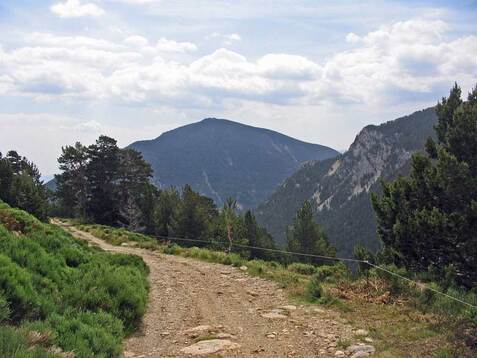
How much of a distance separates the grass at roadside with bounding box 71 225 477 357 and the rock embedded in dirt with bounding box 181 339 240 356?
2.27 meters

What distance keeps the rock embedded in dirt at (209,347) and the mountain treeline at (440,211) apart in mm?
10136

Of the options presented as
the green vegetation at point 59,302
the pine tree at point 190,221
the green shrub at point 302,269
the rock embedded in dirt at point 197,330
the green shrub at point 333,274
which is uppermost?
the green vegetation at point 59,302

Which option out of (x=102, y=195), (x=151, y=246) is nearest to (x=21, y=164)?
(x=102, y=195)

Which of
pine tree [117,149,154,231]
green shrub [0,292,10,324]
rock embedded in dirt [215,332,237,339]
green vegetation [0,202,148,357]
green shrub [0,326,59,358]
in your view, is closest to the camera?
green shrub [0,326,59,358]

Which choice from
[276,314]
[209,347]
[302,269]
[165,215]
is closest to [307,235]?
[165,215]

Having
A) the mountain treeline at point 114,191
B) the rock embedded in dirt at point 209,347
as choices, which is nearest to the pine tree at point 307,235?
the mountain treeline at point 114,191

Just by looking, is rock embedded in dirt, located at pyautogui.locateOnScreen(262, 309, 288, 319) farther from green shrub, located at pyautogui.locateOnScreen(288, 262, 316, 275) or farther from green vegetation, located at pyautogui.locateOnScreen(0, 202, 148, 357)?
green shrub, located at pyautogui.locateOnScreen(288, 262, 316, 275)

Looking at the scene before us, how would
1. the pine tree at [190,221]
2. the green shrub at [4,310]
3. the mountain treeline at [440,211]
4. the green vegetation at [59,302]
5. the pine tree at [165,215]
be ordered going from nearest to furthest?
the green vegetation at [59,302]
the green shrub at [4,310]
the mountain treeline at [440,211]
the pine tree at [190,221]
the pine tree at [165,215]

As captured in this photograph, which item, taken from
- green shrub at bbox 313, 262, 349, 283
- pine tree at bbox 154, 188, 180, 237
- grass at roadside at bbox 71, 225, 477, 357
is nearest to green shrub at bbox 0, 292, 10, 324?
grass at roadside at bbox 71, 225, 477, 357

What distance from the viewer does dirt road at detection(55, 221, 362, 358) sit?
8461mm

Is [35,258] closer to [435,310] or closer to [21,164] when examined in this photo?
[435,310]

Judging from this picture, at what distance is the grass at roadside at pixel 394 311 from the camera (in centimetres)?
803

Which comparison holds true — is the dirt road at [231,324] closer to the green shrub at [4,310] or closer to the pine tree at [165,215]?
the green shrub at [4,310]

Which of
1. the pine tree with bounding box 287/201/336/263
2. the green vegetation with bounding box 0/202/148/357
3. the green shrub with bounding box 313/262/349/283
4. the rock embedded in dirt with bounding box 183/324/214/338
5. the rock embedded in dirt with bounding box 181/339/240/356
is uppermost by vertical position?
the green vegetation with bounding box 0/202/148/357
